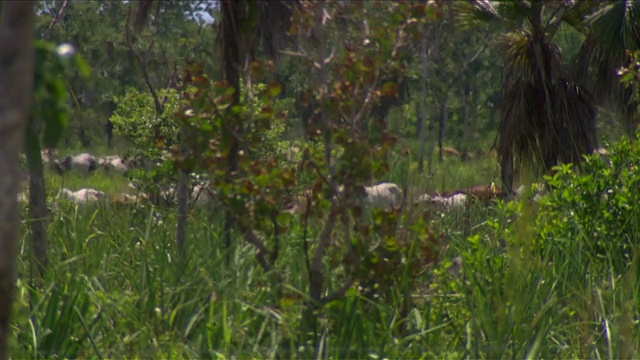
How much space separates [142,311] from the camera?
4980 millimetres

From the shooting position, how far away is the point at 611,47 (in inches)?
509

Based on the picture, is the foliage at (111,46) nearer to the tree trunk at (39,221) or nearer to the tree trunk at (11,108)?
the tree trunk at (39,221)

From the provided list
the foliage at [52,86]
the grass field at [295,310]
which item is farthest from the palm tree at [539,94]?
the foliage at [52,86]

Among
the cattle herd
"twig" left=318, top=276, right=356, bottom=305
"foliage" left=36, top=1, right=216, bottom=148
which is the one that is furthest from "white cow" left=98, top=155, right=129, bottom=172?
"twig" left=318, top=276, right=356, bottom=305

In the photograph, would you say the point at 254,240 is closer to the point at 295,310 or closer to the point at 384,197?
the point at 295,310

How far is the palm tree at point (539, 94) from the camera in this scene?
42.6ft

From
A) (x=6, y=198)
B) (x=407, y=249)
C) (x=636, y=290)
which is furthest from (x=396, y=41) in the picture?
(x=6, y=198)

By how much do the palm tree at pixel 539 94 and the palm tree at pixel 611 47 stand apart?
43 cm

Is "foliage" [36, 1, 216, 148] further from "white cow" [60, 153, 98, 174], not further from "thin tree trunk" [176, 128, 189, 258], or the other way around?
"thin tree trunk" [176, 128, 189, 258]

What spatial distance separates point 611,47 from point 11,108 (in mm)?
11425

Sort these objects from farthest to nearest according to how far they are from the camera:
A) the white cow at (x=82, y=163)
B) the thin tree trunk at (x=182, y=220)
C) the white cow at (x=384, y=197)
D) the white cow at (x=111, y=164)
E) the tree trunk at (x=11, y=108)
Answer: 1. the white cow at (x=82, y=163)
2. the white cow at (x=111, y=164)
3. the white cow at (x=384, y=197)
4. the thin tree trunk at (x=182, y=220)
5. the tree trunk at (x=11, y=108)

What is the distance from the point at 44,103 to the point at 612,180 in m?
4.81

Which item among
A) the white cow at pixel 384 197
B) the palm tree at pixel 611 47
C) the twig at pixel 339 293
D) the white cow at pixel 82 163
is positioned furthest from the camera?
the white cow at pixel 82 163

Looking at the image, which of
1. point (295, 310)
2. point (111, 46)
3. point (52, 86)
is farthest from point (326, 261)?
point (111, 46)
